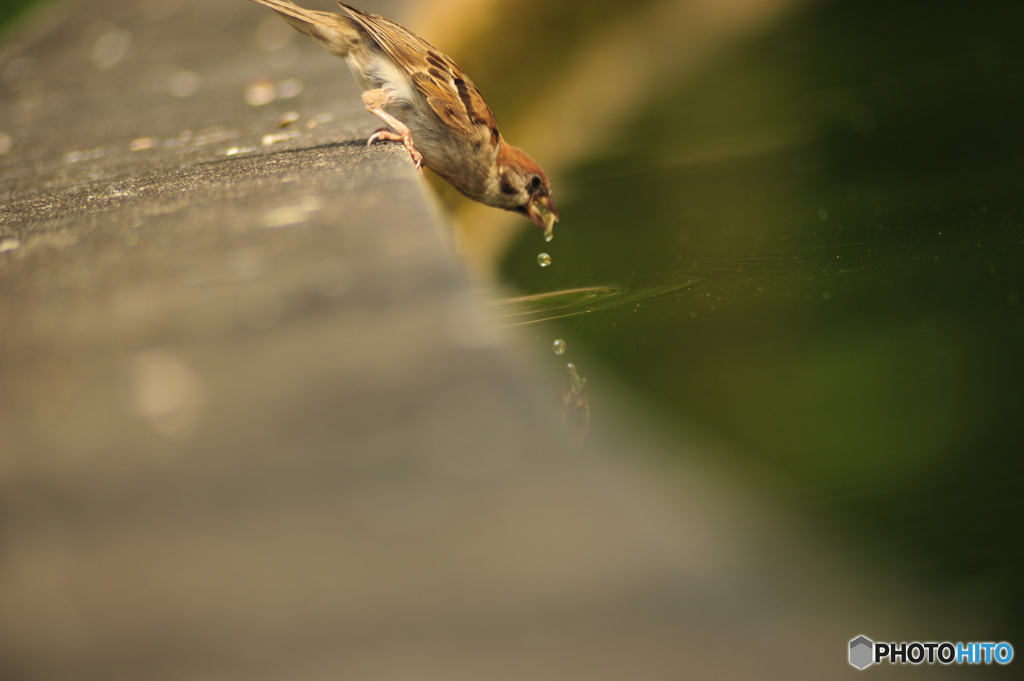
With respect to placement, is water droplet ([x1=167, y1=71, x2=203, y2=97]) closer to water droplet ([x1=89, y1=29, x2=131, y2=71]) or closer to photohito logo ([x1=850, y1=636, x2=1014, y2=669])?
water droplet ([x1=89, y1=29, x2=131, y2=71])

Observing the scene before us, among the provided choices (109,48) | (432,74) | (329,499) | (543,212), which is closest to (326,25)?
(432,74)

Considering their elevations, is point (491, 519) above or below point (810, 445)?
below

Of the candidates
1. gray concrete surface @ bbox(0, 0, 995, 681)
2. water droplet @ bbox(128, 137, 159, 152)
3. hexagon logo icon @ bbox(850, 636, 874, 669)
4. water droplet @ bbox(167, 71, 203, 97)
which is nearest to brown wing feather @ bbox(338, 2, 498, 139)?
water droplet @ bbox(128, 137, 159, 152)

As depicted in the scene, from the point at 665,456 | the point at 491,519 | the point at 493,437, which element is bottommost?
the point at 491,519

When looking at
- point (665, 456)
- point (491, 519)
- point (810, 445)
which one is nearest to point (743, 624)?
point (491, 519)

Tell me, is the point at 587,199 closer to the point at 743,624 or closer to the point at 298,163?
the point at 298,163

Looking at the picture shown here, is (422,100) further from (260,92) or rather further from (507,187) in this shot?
(260,92)
